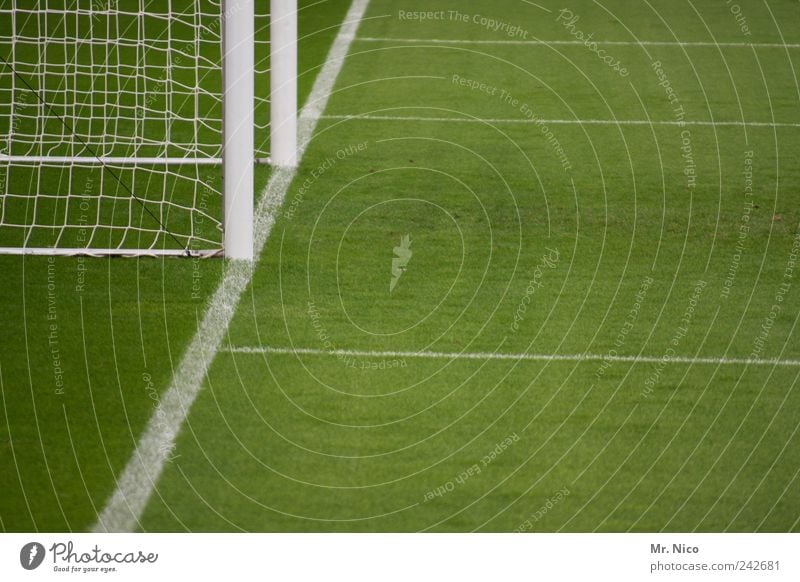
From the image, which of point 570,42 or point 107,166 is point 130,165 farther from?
point 570,42

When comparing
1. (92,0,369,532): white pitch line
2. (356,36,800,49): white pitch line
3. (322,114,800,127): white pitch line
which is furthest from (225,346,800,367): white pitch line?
(356,36,800,49): white pitch line

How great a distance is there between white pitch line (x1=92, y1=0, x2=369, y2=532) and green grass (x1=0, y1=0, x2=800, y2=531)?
52 mm

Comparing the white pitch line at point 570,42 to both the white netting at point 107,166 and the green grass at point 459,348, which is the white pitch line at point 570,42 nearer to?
the white netting at point 107,166

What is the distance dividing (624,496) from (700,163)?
409 centimetres

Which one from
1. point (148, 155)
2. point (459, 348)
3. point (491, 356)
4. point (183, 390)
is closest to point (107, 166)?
point (148, 155)

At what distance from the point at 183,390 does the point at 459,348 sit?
47.7 inches

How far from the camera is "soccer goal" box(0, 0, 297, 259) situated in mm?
6012

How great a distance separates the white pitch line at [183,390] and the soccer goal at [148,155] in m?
0.24

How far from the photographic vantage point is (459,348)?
536 centimetres

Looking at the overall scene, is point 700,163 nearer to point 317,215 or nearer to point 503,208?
point 503,208

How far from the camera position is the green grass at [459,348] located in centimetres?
426

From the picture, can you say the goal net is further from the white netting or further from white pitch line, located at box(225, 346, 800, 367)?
white pitch line, located at box(225, 346, 800, 367)

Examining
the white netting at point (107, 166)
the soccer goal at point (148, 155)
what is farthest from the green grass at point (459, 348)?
the white netting at point (107, 166)

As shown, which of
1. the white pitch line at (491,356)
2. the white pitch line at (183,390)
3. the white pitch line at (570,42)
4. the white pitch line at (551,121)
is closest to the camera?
the white pitch line at (183,390)
